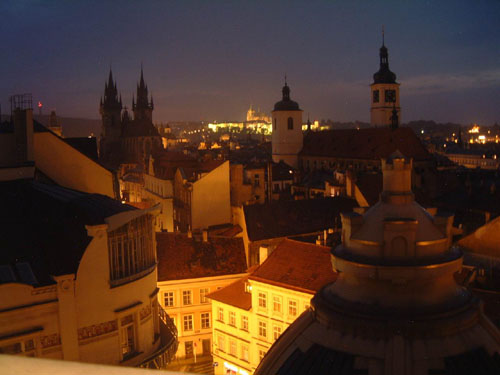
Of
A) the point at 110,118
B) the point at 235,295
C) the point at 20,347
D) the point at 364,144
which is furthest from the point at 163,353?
the point at 110,118

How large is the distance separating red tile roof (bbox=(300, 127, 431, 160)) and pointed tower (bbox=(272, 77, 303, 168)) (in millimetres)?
472

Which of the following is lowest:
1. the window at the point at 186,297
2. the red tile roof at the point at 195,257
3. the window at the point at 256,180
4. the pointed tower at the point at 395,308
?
the window at the point at 186,297

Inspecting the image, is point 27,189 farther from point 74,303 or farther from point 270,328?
point 270,328

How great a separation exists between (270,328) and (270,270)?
715 millimetres

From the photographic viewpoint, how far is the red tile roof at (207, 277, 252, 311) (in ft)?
25.1

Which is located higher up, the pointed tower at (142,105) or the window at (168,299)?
the pointed tower at (142,105)

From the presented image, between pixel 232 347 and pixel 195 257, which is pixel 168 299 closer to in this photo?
pixel 195 257

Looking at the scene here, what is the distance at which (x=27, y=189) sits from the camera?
3711 mm

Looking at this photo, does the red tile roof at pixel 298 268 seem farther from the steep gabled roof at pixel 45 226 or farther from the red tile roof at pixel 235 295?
the steep gabled roof at pixel 45 226

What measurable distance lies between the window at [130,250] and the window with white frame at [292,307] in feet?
11.4

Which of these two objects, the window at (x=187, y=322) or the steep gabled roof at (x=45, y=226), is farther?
the window at (x=187, y=322)

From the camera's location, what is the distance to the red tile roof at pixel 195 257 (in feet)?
28.4

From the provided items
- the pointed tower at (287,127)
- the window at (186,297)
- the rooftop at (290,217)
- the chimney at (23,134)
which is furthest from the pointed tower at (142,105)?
the chimney at (23,134)

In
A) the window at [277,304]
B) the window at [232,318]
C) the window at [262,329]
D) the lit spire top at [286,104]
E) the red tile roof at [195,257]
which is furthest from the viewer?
the lit spire top at [286,104]
